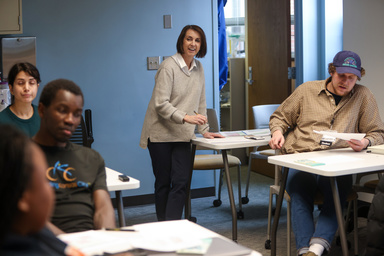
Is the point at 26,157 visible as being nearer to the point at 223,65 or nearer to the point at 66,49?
the point at 66,49

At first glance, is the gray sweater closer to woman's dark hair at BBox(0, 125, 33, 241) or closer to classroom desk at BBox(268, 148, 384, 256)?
classroom desk at BBox(268, 148, 384, 256)

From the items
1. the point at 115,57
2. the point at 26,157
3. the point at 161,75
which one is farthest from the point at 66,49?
the point at 26,157

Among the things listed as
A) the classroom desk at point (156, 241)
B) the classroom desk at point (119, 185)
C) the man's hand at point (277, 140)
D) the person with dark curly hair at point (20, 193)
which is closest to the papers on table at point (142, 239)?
the classroom desk at point (156, 241)

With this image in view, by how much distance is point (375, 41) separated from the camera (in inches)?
163

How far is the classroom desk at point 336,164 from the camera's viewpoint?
8.32 ft

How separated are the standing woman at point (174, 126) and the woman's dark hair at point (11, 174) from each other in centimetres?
255

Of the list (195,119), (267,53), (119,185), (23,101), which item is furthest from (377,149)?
(267,53)

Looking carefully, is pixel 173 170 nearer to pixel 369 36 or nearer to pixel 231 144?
pixel 231 144

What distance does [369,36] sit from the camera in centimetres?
415

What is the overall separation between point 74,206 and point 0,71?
2.93 metres

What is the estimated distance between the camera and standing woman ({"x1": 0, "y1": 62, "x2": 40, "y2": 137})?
2.80m

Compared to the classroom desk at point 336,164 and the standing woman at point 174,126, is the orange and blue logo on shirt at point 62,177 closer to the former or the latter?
the classroom desk at point 336,164

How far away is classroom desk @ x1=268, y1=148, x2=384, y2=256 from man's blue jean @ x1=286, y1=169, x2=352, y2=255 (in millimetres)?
81

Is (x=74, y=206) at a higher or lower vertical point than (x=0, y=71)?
lower
